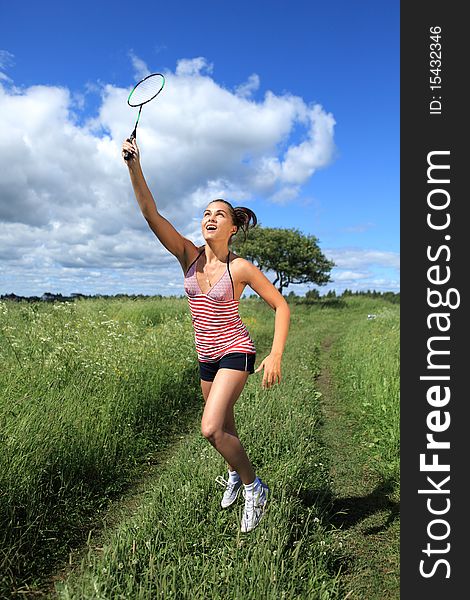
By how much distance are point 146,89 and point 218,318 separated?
6.67 feet

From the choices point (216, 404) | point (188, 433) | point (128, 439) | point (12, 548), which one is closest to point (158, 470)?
point (128, 439)

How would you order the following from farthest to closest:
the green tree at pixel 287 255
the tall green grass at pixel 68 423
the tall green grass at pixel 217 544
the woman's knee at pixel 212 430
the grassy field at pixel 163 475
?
the green tree at pixel 287 255 → the tall green grass at pixel 68 423 → the woman's knee at pixel 212 430 → the grassy field at pixel 163 475 → the tall green grass at pixel 217 544

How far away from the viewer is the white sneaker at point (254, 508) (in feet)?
14.1

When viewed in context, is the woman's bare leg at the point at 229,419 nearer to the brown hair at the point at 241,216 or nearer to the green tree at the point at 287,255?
the brown hair at the point at 241,216

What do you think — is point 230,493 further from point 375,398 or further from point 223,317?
point 375,398

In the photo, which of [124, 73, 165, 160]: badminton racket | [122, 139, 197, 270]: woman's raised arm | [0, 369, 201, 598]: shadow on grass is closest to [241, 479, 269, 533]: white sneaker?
[0, 369, 201, 598]: shadow on grass

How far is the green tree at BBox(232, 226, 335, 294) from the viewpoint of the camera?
4912 cm

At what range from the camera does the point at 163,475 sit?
5906mm

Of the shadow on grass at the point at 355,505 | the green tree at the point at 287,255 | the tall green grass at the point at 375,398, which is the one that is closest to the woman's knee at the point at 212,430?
the shadow on grass at the point at 355,505

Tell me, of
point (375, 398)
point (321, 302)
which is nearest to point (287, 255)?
point (321, 302)

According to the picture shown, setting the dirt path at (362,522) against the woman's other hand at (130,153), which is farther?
the dirt path at (362,522)

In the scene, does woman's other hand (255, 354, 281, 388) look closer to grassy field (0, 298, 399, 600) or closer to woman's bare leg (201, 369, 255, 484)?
woman's bare leg (201, 369, 255, 484)

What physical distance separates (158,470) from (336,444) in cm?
277

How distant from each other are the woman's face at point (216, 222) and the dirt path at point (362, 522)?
2.83m
